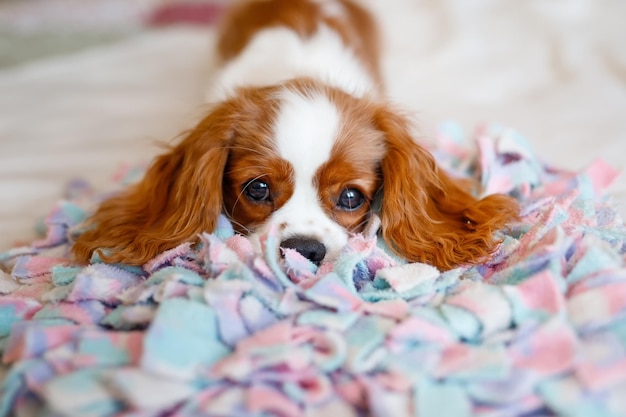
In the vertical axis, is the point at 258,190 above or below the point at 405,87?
below

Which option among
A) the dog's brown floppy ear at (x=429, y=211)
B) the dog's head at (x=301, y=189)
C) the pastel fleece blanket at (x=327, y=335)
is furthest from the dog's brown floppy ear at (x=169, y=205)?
the dog's brown floppy ear at (x=429, y=211)

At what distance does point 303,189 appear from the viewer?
1.83 meters

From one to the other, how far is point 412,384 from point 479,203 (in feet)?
2.71

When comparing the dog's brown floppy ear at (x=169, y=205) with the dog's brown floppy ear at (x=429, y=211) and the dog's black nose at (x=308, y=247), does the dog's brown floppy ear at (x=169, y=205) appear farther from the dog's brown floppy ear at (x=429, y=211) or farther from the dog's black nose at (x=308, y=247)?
the dog's brown floppy ear at (x=429, y=211)

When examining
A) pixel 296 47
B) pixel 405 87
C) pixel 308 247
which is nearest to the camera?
pixel 308 247

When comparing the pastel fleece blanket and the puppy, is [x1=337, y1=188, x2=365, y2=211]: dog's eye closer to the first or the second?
the puppy

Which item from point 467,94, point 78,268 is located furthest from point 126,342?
point 467,94

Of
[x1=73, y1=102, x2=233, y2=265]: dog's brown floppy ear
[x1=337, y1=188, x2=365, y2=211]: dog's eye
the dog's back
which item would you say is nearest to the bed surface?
the dog's back

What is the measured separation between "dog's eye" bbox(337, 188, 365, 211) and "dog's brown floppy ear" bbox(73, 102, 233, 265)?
1.16 ft

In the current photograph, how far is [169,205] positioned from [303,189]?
0.42m

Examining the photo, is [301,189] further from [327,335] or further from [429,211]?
[327,335]

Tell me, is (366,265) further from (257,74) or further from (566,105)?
(566,105)

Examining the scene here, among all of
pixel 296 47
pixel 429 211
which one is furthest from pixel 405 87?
pixel 429 211

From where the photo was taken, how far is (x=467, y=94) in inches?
118
